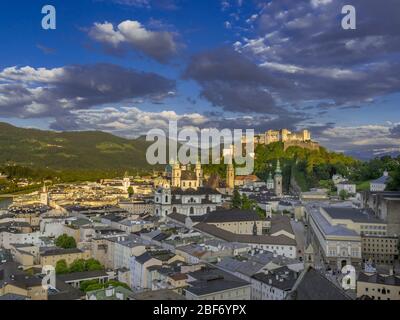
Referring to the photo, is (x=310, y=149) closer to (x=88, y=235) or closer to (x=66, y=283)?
(x=88, y=235)

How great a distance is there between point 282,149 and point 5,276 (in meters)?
58.1

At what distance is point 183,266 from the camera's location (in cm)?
1744

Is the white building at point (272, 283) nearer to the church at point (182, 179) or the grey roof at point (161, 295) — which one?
the grey roof at point (161, 295)

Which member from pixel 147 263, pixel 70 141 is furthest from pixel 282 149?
pixel 70 141

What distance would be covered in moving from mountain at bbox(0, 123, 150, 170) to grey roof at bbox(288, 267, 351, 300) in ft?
354

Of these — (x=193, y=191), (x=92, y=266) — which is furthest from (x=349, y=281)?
(x=193, y=191)

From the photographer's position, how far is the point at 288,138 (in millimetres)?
76188

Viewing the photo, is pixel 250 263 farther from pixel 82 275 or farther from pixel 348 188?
pixel 348 188

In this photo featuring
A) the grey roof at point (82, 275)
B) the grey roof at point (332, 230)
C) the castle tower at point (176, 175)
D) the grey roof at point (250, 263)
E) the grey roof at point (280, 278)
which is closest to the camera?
the grey roof at point (280, 278)

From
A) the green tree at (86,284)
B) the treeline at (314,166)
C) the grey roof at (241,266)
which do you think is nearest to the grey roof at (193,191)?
the treeline at (314,166)

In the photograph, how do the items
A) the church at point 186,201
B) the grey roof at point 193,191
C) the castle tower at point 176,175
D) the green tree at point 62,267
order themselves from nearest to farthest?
the green tree at point 62,267, the church at point 186,201, the grey roof at point 193,191, the castle tower at point 176,175

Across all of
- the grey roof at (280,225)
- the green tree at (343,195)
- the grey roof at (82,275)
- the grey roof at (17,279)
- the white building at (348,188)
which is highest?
the white building at (348,188)

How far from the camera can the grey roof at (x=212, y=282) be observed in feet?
46.4

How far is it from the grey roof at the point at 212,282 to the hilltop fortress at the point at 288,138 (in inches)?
2299
